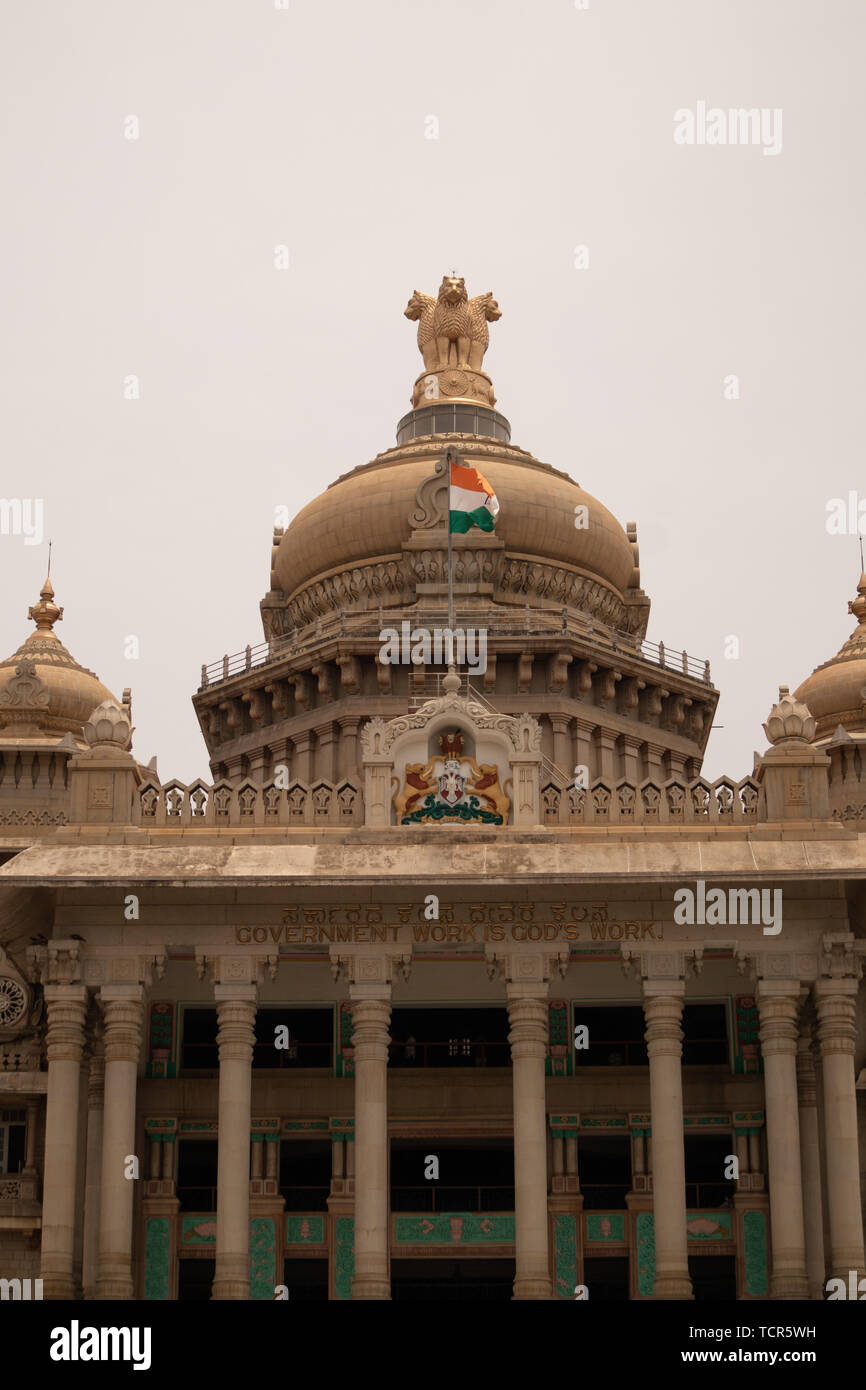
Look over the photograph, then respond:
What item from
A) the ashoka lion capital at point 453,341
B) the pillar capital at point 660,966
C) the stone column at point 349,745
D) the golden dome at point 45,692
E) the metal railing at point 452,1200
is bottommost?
the metal railing at point 452,1200

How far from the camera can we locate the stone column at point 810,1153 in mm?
41844

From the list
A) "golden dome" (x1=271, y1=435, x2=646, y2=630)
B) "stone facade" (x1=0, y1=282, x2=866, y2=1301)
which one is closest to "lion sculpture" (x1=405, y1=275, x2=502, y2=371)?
"golden dome" (x1=271, y1=435, x2=646, y2=630)

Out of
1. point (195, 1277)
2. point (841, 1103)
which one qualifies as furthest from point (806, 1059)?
point (195, 1277)

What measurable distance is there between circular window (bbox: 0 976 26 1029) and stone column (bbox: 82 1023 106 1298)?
5317mm

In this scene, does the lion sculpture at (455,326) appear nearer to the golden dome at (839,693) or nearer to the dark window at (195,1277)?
the golden dome at (839,693)

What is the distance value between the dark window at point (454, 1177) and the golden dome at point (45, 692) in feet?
67.7

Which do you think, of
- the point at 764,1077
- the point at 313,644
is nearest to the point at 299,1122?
the point at 764,1077

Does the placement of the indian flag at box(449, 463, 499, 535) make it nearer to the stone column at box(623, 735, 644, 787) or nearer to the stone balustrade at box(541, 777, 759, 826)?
the stone column at box(623, 735, 644, 787)

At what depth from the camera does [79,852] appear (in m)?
42.5

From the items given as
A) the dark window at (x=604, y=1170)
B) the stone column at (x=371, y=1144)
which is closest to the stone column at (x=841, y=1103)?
the dark window at (x=604, y=1170)

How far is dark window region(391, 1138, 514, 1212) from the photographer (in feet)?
150

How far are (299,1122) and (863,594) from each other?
30835mm
